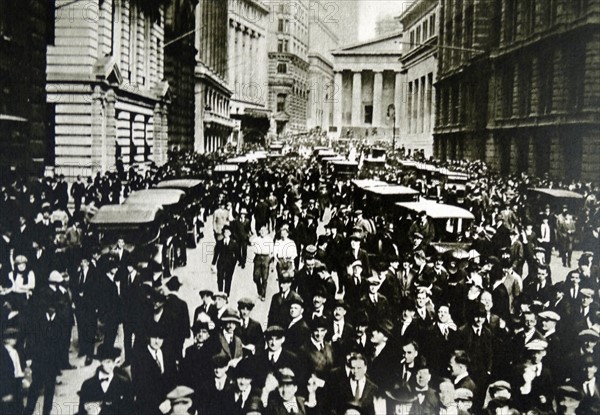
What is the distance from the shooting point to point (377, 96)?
23.9 meters

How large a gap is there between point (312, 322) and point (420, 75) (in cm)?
1355

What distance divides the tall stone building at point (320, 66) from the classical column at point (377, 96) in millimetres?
1630

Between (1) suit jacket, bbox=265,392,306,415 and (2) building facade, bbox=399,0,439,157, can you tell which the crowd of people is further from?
(2) building facade, bbox=399,0,439,157

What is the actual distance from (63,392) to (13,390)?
2.75 ft

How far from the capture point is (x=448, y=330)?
9961mm

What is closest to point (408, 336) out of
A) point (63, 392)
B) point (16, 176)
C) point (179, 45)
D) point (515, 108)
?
point (63, 392)

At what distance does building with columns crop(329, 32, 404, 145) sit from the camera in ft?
66.4

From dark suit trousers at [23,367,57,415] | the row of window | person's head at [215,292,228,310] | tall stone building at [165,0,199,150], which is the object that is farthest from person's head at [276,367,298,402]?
tall stone building at [165,0,199,150]

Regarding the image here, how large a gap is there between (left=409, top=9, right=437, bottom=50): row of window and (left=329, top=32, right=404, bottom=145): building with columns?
629mm

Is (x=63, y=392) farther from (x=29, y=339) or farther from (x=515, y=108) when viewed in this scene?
(x=515, y=108)

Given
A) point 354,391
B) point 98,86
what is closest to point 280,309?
point 354,391

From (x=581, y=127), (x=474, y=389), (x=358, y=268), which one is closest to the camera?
(x=474, y=389)

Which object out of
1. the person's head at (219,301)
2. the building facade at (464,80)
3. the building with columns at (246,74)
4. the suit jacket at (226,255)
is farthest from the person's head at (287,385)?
the building with columns at (246,74)

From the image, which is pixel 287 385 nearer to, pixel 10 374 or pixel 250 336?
pixel 250 336
